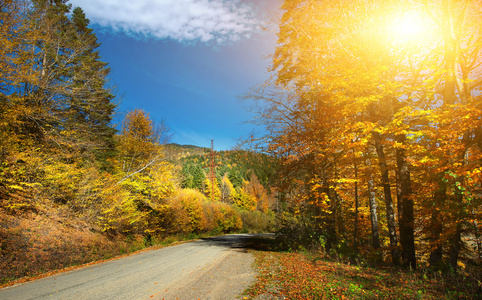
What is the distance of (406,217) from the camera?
733 cm

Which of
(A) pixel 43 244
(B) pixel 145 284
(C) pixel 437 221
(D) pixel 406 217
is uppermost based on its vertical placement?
(D) pixel 406 217

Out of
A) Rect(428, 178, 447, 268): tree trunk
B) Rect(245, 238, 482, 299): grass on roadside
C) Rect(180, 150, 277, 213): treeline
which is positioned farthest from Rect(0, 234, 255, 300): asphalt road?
Rect(428, 178, 447, 268): tree trunk

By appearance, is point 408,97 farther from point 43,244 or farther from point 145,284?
point 43,244

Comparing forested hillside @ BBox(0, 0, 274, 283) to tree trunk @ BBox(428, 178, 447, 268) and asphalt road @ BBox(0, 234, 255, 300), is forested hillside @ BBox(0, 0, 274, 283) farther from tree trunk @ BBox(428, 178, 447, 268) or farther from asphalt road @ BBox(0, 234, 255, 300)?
tree trunk @ BBox(428, 178, 447, 268)

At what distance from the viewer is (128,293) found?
5.40 meters

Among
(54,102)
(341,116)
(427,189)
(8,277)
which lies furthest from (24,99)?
(427,189)

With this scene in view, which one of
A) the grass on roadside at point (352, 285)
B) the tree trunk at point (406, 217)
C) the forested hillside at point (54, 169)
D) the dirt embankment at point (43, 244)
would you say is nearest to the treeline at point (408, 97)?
the tree trunk at point (406, 217)

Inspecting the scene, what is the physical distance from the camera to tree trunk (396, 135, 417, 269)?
7.07 m

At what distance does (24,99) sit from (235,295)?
546 inches

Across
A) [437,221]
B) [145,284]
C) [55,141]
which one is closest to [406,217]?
[437,221]

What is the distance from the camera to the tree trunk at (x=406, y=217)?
707 centimetres

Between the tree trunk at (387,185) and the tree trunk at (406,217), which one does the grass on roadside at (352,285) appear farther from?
the tree trunk at (387,185)

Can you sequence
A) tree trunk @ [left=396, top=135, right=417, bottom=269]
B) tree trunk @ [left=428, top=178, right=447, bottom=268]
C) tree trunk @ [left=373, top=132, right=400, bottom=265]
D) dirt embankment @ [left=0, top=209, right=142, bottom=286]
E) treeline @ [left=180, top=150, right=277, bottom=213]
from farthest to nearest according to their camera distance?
1. treeline @ [left=180, top=150, right=277, bottom=213]
2. tree trunk @ [left=373, top=132, right=400, bottom=265]
3. dirt embankment @ [left=0, top=209, right=142, bottom=286]
4. tree trunk @ [left=396, top=135, right=417, bottom=269]
5. tree trunk @ [left=428, top=178, right=447, bottom=268]

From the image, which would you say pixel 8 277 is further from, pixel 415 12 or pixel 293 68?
pixel 415 12
